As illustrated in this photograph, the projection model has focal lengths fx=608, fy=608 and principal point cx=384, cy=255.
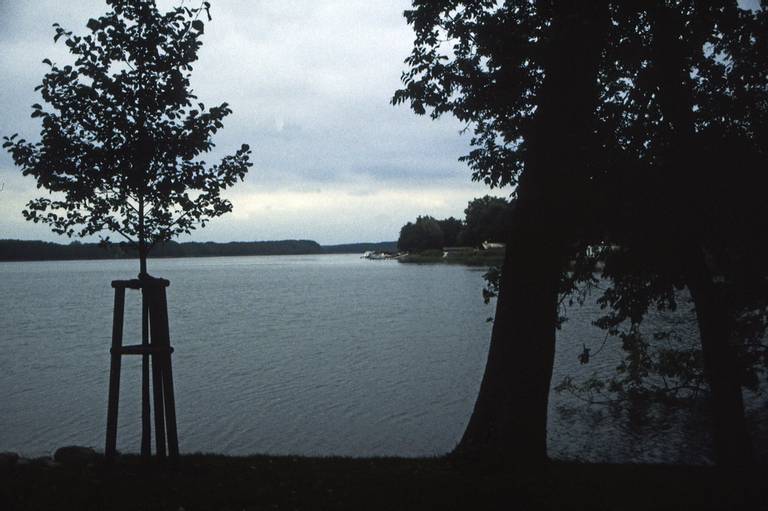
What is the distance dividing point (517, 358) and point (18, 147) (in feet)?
25.4

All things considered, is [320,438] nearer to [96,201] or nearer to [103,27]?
[96,201]

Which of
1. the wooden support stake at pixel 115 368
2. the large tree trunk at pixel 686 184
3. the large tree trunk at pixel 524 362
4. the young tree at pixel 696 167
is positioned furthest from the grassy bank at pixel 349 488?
the young tree at pixel 696 167

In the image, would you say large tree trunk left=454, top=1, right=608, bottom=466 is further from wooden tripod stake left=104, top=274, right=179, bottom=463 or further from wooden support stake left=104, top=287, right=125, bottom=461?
wooden support stake left=104, top=287, right=125, bottom=461

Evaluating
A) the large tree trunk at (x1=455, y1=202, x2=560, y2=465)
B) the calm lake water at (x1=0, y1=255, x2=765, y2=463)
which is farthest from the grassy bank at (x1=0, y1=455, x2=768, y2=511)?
the calm lake water at (x1=0, y1=255, x2=765, y2=463)

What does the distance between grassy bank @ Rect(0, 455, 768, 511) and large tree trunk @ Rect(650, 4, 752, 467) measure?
9.86 ft

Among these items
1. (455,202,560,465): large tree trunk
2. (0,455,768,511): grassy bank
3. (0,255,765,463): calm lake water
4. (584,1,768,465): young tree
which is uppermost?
(584,1,768,465): young tree

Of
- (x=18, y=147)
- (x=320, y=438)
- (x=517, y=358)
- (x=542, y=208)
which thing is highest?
(x=18, y=147)

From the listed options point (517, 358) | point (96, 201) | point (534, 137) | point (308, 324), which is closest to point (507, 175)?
point (534, 137)

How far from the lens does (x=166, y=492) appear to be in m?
7.98

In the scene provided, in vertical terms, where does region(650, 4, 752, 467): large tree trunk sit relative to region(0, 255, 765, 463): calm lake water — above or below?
above

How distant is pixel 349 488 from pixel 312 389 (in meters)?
16.2

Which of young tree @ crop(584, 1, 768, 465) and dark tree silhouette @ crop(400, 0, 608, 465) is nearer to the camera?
dark tree silhouette @ crop(400, 0, 608, 465)

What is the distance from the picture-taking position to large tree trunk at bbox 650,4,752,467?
455 inches

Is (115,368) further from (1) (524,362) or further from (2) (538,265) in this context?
(2) (538,265)
